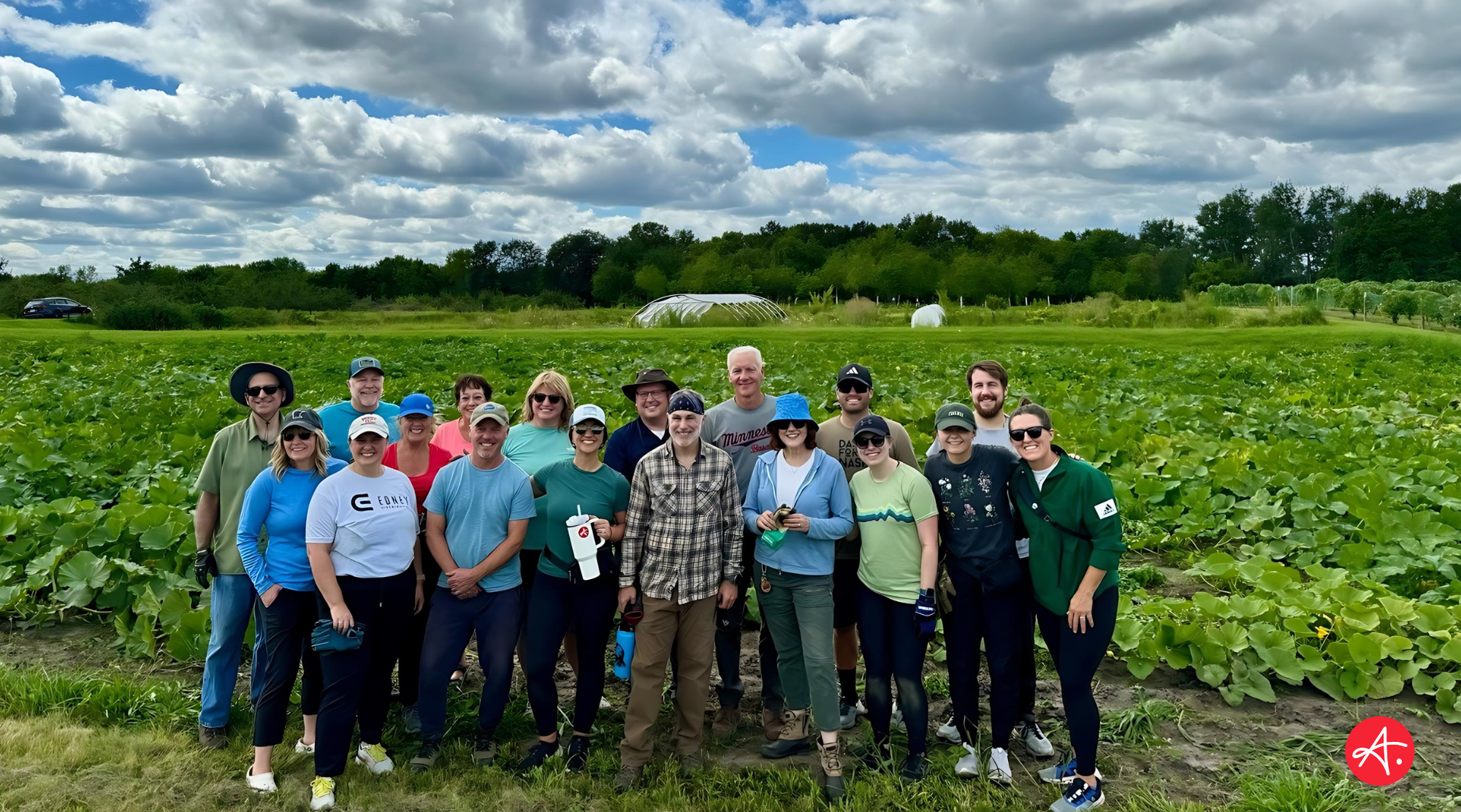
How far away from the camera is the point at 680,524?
4301 mm

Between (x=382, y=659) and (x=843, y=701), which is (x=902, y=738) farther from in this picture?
(x=382, y=659)

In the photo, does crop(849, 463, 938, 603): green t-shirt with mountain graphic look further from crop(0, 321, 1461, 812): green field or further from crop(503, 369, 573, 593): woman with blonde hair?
crop(503, 369, 573, 593): woman with blonde hair

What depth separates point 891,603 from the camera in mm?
4270

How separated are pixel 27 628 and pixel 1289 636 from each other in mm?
7825

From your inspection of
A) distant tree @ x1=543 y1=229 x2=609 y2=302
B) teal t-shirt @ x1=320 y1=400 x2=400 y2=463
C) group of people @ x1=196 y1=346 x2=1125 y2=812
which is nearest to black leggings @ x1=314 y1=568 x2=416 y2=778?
group of people @ x1=196 y1=346 x2=1125 y2=812

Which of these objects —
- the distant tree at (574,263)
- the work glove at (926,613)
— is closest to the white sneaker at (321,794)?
the work glove at (926,613)

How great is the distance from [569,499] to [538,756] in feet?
4.06

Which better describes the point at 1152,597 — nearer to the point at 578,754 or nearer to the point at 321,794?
the point at 578,754

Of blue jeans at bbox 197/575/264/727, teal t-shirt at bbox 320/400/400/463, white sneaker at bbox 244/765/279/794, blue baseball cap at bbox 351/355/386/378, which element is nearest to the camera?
white sneaker at bbox 244/765/279/794

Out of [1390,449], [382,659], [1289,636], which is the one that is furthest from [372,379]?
[1390,449]

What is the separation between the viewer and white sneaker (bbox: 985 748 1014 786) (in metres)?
4.11

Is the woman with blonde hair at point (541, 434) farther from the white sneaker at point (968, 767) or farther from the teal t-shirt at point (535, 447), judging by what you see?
the white sneaker at point (968, 767)

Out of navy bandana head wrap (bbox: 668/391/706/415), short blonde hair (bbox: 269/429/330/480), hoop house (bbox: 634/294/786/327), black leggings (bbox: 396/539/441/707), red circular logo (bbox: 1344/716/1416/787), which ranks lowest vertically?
red circular logo (bbox: 1344/716/1416/787)

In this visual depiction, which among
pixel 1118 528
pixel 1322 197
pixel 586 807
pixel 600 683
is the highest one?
pixel 1322 197
